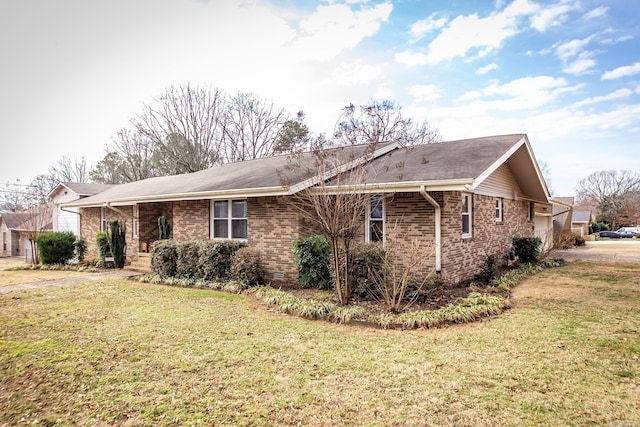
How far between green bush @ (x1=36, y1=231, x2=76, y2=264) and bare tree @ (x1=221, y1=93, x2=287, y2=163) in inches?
686

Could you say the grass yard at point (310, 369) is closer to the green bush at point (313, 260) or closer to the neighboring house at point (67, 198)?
the green bush at point (313, 260)

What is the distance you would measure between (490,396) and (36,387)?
4.92m

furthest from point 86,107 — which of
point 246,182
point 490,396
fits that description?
point 490,396

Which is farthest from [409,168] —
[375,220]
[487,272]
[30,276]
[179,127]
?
[179,127]

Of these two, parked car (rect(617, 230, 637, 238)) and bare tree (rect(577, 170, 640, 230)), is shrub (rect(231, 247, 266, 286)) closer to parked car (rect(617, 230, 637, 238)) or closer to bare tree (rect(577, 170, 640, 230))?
parked car (rect(617, 230, 637, 238))

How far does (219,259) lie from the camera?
10602mm

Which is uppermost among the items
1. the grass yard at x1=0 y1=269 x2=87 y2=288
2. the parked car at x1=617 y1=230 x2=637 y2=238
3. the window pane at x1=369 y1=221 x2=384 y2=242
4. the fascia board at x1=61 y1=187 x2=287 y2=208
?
the fascia board at x1=61 y1=187 x2=287 y2=208

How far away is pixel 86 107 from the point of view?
1669 centimetres

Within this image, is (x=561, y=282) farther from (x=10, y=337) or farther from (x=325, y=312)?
(x=10, y=337)

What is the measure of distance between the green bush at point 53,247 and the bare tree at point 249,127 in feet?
57.2

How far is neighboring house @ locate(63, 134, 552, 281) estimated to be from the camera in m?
8.94

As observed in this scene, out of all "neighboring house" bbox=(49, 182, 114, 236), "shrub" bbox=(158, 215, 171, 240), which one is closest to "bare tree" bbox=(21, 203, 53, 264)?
"neighboring house" bbox=(49, 182, 114, 236)

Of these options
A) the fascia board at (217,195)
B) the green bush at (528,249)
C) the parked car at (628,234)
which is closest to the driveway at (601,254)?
the green bush at (528,249)

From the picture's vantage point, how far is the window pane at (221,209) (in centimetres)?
1226
